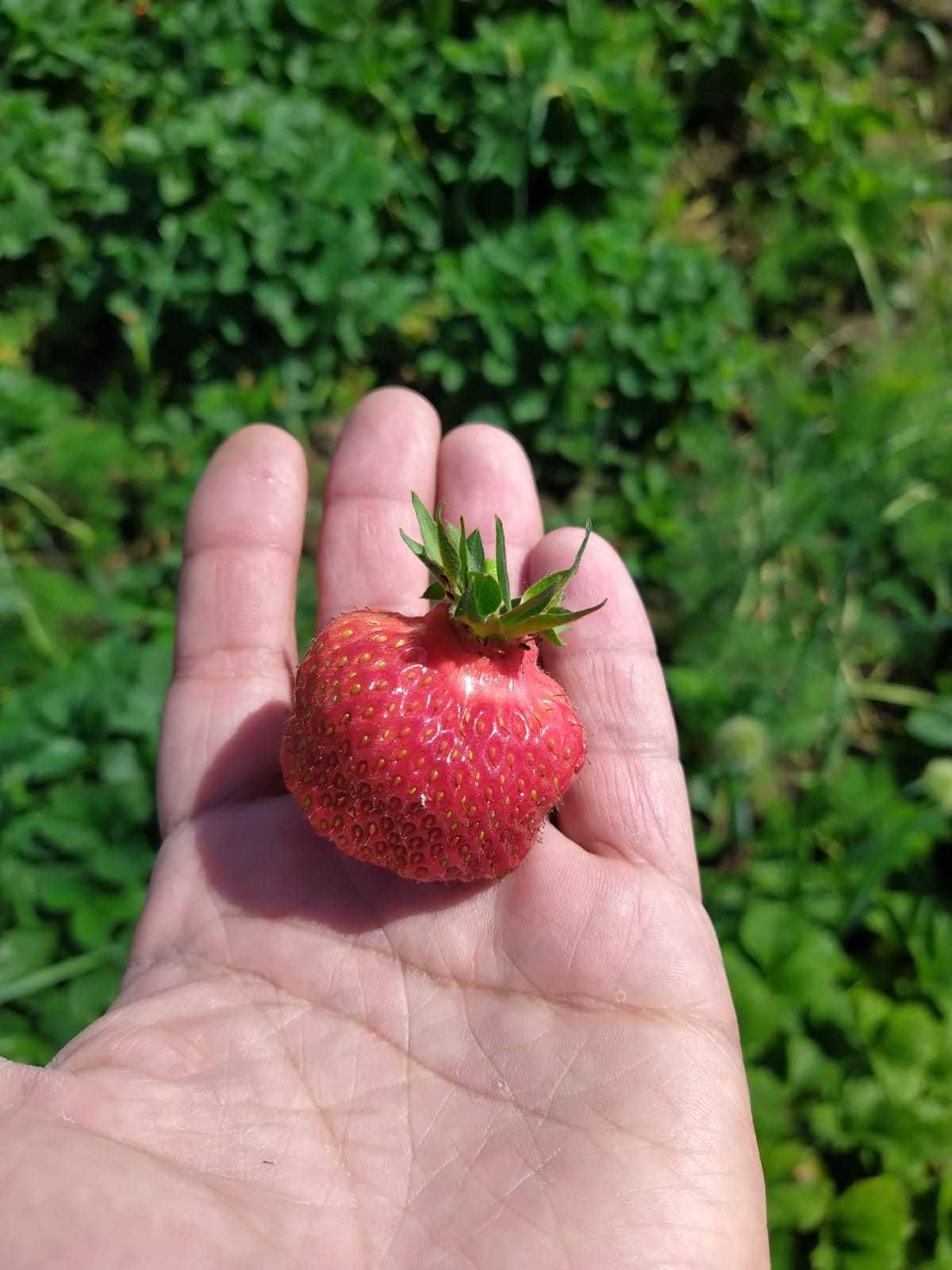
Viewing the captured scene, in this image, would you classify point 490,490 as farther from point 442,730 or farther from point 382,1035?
point 382,1035

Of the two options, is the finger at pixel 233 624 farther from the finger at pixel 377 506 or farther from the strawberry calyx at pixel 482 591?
the strawberry calyx at pixel 482 591

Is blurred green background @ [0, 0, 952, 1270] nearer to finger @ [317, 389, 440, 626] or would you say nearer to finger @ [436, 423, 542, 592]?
finger @ [317, 389, 440, 626]

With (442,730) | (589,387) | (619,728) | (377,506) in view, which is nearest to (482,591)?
(442,730)

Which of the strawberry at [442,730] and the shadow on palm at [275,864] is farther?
the shadow on palm at [275,864]

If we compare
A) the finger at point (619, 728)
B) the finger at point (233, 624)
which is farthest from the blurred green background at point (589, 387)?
the finger at point (619, 728)

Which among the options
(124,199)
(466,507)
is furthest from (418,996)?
(124,199)
